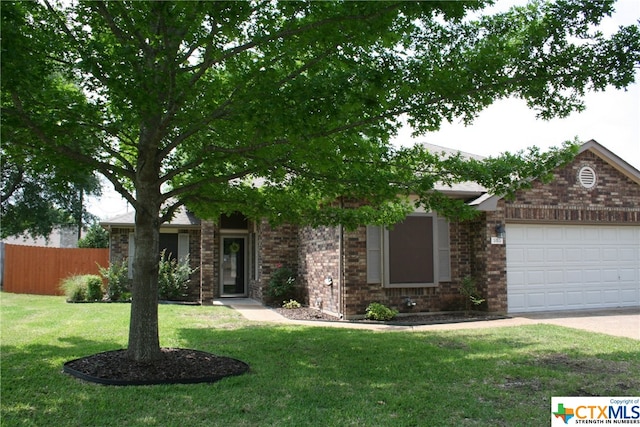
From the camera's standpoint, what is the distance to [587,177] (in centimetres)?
1373

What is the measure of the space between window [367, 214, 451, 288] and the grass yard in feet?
7.66

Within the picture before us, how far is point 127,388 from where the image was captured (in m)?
5.96

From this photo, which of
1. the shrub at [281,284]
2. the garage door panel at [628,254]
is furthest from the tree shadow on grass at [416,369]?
the garage door panel at [628,254]

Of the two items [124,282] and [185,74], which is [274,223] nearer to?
[185,74]

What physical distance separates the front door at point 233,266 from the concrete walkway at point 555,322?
4.64 meters

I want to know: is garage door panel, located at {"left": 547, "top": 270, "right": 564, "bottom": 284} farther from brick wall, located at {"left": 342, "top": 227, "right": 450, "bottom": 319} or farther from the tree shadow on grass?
brick wall, located at {"left": 342, "top": 227, "right": 450, "bottom": 319}

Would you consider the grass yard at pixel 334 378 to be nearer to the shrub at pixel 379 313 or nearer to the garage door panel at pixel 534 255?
the shrub at pixel 379 313

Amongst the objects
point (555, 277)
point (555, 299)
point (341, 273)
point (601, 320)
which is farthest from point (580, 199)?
point (341, 273)

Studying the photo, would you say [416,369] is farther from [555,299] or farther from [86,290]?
[86,290]

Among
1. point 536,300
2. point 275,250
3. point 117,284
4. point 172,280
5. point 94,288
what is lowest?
point 536,300

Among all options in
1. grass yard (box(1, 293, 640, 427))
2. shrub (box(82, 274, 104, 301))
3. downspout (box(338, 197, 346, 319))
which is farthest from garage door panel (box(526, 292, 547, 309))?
shrub (box(82, 274, 104, 301))

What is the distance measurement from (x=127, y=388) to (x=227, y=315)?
287 inches

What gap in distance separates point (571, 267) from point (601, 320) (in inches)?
80.0

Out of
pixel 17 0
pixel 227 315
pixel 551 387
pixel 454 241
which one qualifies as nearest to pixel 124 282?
pixel 227 315
